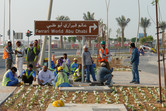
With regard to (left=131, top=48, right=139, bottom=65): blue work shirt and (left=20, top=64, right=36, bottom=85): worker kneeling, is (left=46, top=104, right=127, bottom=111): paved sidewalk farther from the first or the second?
(left=131, top=48, right=139, bottom=65): blue work shirt

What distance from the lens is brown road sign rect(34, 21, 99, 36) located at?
13484 millimetres

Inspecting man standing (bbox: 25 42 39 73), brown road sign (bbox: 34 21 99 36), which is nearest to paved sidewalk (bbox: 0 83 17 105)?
brown road sign (bbox: 34 21 99 36)

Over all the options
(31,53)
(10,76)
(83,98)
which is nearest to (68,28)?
(31,53)

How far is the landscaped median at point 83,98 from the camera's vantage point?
820 centimetres

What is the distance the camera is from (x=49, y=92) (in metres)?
10.4

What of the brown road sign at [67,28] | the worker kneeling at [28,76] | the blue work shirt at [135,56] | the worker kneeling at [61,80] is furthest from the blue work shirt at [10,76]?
the blue work shirt at [135,56]

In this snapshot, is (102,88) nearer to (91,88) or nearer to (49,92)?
(91,88)

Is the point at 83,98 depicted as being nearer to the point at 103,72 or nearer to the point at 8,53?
the point at 103,72

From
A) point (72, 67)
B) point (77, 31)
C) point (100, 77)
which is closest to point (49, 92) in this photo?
point (100, 77)

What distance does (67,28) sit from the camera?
537 inches

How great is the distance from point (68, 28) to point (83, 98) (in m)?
5.02

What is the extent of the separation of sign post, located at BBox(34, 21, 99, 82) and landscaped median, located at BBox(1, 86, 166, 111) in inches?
125

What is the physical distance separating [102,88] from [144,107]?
2686 mm

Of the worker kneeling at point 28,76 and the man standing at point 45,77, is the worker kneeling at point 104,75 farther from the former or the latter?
the worker kneeling at point 28,76
